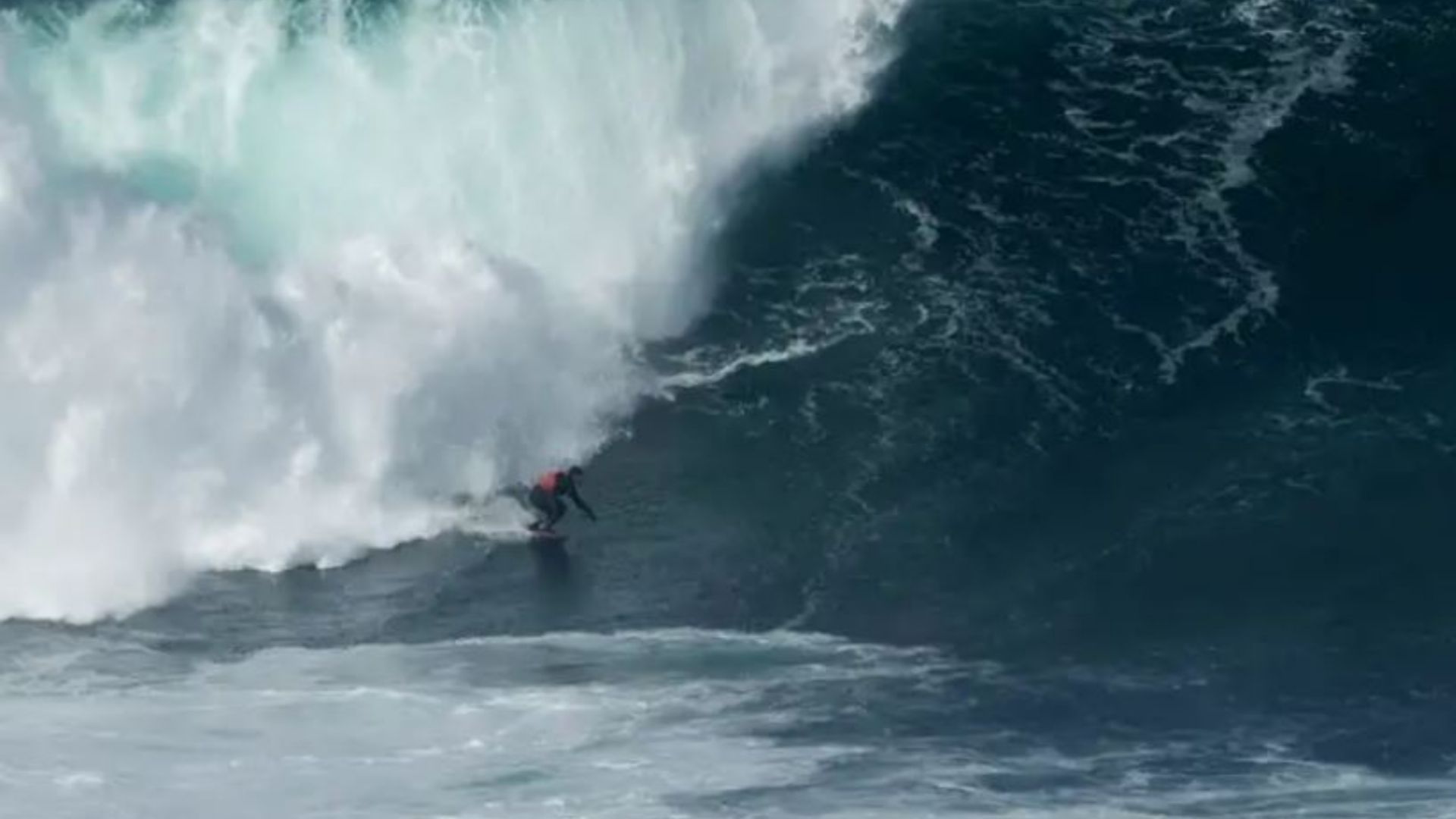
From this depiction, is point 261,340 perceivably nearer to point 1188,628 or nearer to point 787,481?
point 787,481

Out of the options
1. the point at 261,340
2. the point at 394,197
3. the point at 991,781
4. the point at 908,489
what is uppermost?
the point at 394,197

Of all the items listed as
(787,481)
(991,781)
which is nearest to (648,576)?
(787,481)

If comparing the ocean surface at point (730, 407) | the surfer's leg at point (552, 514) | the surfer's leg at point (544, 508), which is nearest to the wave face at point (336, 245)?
the ocean surface at point (730, 407)

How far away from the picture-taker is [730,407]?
150 ft

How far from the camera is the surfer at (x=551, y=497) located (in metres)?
42.8

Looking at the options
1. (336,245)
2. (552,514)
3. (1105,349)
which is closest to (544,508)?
(552,514)

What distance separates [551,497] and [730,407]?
14.0ft

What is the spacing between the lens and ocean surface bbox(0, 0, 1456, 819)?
36.8 m

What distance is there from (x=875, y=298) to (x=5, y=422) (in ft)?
47.7

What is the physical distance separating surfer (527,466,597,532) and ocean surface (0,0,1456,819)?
0.51 meters

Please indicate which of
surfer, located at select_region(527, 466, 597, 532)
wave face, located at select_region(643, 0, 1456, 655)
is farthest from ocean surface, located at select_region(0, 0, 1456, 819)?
surfer, located at select_region(527, 466, 597, 532)

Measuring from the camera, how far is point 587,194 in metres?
49.8

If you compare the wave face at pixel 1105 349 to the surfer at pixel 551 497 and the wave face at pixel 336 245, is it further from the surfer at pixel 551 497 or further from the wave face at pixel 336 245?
the surfer at pixel 551 497

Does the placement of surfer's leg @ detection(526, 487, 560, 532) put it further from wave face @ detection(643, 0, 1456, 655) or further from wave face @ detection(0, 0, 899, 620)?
wave face @ detection(643, 0, 1456, 655)
